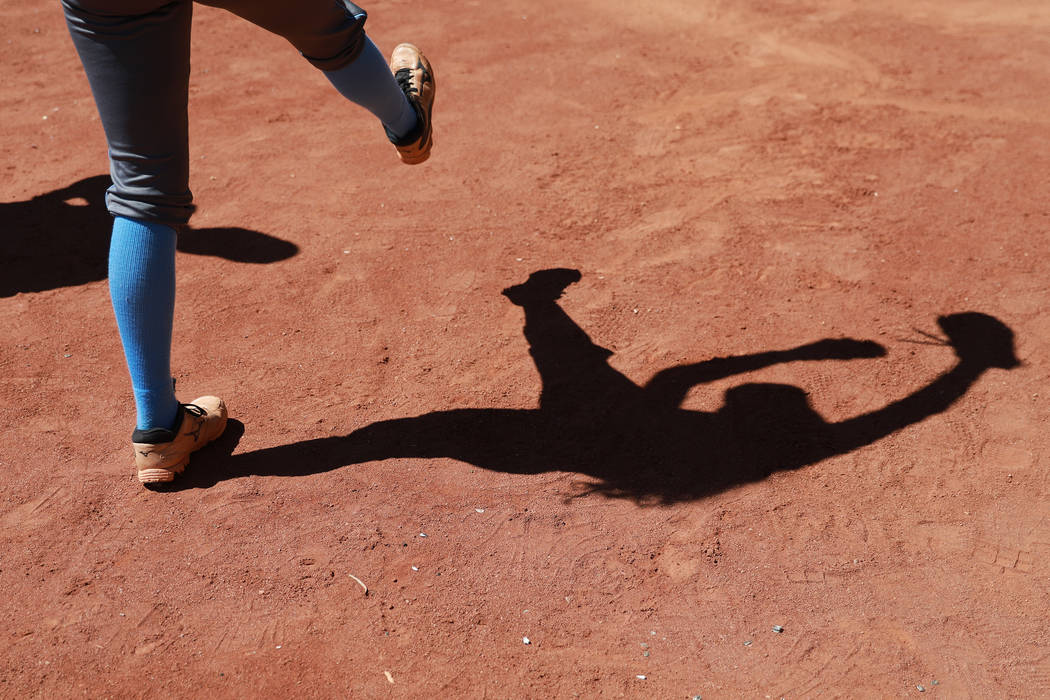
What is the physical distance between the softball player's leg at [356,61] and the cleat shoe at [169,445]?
44.3 inches

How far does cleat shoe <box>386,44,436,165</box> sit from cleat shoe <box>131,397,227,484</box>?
112 cm

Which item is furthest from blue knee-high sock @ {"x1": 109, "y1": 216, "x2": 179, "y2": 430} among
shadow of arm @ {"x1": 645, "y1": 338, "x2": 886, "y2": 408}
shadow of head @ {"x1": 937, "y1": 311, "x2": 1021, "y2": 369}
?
shadow of head @ {"x1": 937, "y1": 311, "x2": 1021, "y2": 369}

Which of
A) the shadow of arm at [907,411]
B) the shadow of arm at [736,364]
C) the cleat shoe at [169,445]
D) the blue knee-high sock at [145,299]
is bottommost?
the shadow of arm at [907,411]

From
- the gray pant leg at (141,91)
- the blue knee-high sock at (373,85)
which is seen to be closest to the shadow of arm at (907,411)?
the blue knee-high sock at (373,85)

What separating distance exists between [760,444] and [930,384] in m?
0.76

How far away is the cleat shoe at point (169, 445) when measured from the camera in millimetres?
2811

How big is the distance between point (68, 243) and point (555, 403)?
2.51m

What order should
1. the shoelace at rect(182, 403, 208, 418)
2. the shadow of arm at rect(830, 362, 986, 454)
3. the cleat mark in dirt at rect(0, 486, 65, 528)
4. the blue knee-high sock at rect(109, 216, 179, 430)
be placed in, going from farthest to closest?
the shadow of arm at rect(830, 362, 986, 454) < the shoelace at rect(182, 403, 208, 418) < the cleat mark in dirt at rect(0, 486, 65, 528) < the blue knee-high sock at rect(109, 216, 179, 430)

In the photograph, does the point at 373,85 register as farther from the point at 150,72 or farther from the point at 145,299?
the point at 145,299

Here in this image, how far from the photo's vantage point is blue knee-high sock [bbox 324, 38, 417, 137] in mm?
2867

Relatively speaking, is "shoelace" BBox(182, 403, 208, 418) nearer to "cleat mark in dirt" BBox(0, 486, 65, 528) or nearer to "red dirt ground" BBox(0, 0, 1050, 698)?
"red dirt ground" BBox(0, 0, 1050, 698)

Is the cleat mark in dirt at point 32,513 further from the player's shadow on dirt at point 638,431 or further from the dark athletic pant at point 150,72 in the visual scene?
the dark athletic pant at point 150,72

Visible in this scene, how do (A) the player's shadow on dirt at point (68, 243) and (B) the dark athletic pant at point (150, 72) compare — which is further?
(A) the player's shadow on dirt at point (68, 243)

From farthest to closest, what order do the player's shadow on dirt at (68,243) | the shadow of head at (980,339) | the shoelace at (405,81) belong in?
1. the player's shadow on dirt at (68,243)
2. the shadow of head at (980,339)
3. the shoelace at (405,81)
